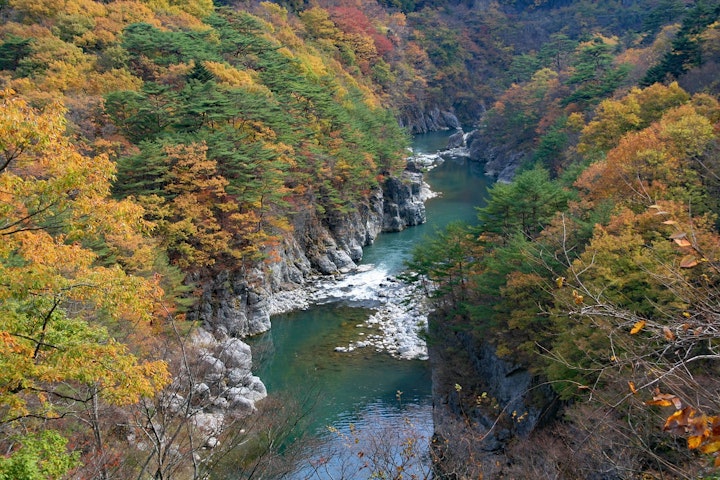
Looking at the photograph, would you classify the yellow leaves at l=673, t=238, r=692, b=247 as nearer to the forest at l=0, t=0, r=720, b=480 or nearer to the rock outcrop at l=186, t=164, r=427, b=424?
the forest at l=0, t=0, r=720, b=480

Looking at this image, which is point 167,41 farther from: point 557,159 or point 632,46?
point 632,46

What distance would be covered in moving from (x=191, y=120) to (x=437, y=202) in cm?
2126

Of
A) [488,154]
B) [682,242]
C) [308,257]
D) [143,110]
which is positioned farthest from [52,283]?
[488,154]

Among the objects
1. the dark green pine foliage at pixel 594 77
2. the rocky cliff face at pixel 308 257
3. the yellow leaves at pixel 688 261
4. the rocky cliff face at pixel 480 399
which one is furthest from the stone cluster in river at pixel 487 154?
the yellow leaves at pixel 688 261

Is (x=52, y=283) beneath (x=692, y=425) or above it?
beneath

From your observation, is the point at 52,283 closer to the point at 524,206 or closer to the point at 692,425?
the point at 692,425

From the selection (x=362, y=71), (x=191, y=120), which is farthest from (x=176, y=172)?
(x=362, y=71)

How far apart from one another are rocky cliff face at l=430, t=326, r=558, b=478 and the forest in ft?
0.56

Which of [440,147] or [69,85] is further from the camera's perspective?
[440,147]

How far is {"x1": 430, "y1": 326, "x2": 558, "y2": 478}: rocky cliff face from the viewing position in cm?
1262

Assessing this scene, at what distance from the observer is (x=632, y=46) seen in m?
48.1

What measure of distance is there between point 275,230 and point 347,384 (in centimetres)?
923

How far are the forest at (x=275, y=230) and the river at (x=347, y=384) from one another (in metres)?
1.30

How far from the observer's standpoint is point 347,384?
17219 millimetres
